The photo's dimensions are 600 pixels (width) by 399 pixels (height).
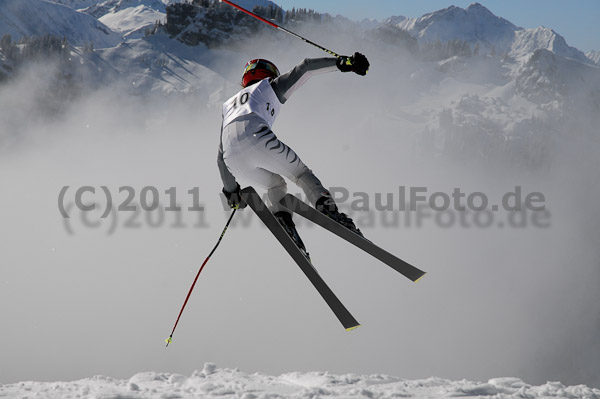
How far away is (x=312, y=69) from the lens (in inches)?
209

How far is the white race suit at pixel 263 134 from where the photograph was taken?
5309 millimetres

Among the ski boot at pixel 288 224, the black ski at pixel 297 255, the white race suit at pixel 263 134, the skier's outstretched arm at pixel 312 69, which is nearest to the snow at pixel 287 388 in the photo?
the black ski at pixel 297 255

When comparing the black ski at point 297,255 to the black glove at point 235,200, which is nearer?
the black ski at point 297,255

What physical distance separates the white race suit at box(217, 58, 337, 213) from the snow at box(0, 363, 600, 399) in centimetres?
238

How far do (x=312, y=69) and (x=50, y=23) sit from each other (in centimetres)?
20428

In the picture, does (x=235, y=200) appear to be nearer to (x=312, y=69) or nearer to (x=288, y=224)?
(x=288, y=224)

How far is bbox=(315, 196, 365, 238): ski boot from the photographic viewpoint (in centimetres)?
545

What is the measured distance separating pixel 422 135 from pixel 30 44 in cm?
14361

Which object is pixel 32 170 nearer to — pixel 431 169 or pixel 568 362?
pixel 431 169

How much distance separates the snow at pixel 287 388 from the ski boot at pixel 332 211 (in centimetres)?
197

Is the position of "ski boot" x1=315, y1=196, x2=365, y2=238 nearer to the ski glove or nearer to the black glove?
the black glove

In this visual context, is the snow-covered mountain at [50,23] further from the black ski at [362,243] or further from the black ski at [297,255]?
the black ski at [362,243]

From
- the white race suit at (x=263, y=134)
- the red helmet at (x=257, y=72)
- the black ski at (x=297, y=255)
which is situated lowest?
the black ski at (x=297, y=255)

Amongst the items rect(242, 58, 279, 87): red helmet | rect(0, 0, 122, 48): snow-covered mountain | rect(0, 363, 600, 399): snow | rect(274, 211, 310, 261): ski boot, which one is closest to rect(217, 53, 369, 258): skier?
rect(242, 58, 279, 87): red helmet
